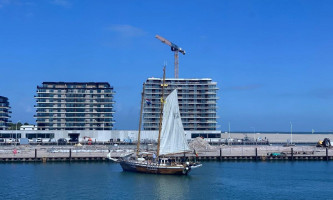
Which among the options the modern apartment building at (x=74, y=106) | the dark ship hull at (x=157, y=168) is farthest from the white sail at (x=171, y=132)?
the modern apartment building at (x=74, y=106)

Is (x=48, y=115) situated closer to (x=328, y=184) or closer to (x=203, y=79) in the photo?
(x=203, y=79)

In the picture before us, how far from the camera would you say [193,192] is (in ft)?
205

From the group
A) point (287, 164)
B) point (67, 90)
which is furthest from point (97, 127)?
point (287, 164)

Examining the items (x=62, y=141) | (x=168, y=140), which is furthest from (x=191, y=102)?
(x=168, y=140)

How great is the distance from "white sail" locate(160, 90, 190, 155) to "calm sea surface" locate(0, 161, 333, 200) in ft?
19.5

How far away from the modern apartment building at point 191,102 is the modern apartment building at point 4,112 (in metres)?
64.4

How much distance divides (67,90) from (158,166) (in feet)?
367

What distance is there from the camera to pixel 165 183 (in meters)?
69.9

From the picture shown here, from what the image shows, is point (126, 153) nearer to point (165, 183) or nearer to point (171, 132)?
point (171, 132)

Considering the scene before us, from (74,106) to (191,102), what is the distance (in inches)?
2014

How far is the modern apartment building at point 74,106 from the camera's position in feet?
589

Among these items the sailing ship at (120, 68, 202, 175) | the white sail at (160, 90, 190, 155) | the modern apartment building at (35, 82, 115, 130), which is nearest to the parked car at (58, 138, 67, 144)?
the modern apartment building at (35, 82, 115, 130)

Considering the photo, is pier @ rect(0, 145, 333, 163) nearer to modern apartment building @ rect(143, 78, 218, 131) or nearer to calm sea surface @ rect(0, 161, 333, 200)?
calm sea surface @ rect(0, 161, 333, 200)

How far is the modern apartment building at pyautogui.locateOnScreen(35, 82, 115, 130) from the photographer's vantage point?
180m
